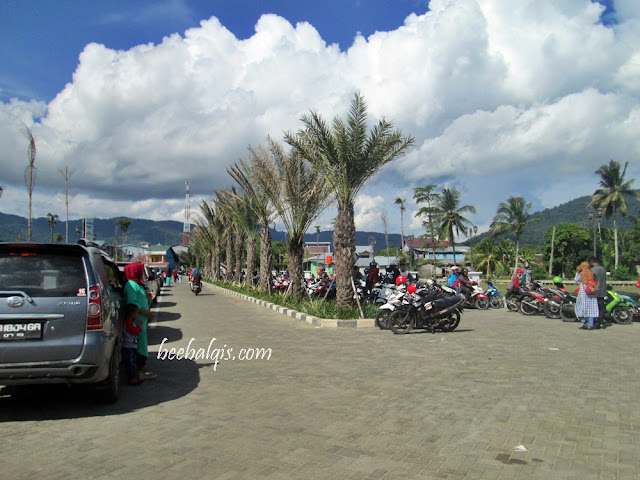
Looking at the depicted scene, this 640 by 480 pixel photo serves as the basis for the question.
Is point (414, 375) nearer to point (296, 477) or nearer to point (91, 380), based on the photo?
point (296, 477)

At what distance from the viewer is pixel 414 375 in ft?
23.3

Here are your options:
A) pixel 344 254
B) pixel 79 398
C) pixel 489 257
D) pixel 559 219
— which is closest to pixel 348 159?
pixel 344 254

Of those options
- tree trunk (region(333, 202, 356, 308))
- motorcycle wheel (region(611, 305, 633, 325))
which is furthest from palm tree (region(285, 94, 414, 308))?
motorcycle wheel (region(611, 305, 633, 325))

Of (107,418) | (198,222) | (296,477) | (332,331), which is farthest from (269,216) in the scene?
(198,222)

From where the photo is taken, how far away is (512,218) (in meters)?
59.2

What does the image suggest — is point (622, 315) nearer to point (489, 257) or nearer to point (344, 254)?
point (344, 254)

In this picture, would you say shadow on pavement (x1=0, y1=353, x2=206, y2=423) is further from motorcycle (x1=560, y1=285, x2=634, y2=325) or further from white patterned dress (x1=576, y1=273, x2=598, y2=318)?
motorcycle (x1=560, y1=285, x2=634, y2=325)

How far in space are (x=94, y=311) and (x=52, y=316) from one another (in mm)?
375

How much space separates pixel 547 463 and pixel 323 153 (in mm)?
11876

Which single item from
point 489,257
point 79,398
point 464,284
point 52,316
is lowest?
point 79,398

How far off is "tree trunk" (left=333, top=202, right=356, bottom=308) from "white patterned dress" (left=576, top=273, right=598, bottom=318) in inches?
231

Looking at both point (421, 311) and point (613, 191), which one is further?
point (613, 191)

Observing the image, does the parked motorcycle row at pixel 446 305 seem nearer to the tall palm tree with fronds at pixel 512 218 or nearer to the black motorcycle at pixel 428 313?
the black motorcycle at pixel 428 313

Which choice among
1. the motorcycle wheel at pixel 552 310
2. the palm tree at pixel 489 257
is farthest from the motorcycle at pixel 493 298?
the palm tree at pixel 489 257
